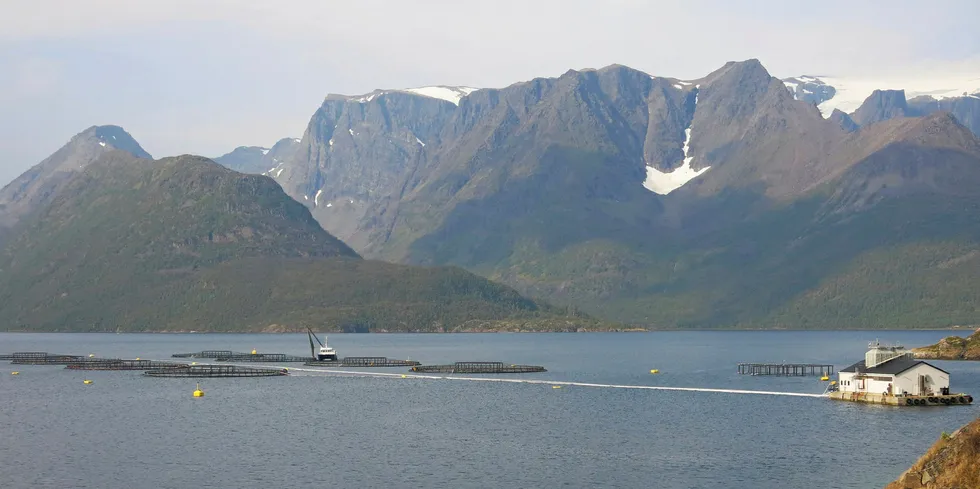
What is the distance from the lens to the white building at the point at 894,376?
153 meters

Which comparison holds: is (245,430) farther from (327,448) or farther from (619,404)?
(619,404)

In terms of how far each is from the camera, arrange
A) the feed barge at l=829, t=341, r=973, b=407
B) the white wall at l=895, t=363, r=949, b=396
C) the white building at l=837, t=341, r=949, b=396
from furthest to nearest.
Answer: the white building at l=837, t=341, r=949, b=396, the white wall at l=895, t=363, r=949, b=396, the feed barge at l=829, t=341, r=973, b=407

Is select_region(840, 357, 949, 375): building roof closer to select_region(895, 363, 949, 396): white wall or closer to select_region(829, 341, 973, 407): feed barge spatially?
select_region(829, 341, 973, 407): feed barge

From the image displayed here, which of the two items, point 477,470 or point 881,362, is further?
point 881,362

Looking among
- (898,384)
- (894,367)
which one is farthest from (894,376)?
(894,367)

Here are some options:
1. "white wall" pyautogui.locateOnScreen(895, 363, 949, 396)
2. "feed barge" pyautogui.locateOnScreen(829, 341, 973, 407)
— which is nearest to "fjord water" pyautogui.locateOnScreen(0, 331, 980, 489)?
"feed barge" pyautogui.locateOnScreen(829, 341, 973, 407)

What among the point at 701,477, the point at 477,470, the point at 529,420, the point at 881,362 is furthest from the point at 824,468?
the point at 881,362

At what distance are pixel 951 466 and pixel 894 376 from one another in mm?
85951

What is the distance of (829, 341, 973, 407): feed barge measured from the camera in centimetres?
15225

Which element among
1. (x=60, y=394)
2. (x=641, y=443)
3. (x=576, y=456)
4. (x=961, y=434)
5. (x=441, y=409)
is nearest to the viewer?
(x=961, y=434)

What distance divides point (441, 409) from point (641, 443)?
134 feet

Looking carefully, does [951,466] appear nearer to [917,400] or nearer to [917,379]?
[917,400]

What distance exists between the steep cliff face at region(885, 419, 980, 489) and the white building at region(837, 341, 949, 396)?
82724 millimetres

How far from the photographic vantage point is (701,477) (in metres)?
104
